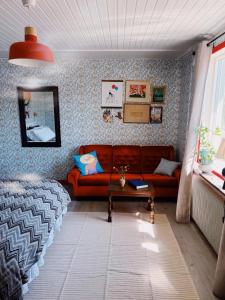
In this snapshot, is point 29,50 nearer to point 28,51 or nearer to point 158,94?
point 28,51

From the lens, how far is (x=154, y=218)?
332 centimetres

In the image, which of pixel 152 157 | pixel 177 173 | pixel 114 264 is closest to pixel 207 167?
pixel 177 173

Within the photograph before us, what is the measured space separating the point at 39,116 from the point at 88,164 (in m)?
1.52

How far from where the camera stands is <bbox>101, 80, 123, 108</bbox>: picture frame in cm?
439

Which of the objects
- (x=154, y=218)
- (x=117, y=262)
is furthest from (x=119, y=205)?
(x=117, y=262)

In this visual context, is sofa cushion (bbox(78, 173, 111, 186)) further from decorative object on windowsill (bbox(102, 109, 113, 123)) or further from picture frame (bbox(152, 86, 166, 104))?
picture frame (bbox(152, 86, 166, 104))

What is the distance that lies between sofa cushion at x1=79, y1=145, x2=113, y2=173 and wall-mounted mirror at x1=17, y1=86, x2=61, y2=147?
0.67 m

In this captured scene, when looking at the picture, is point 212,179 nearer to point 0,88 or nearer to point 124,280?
point 124,280

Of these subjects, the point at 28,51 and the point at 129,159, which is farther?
the point at 129,159

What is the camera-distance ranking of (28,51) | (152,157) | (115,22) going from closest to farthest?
(28,51), (115,22), (152,157)

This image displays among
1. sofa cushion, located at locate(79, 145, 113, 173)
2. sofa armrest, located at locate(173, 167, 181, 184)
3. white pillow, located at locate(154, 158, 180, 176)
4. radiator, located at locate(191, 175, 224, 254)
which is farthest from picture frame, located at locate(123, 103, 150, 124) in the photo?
radiator, located at locate(191, 175, 224, 254)

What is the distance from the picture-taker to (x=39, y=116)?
14.7ft

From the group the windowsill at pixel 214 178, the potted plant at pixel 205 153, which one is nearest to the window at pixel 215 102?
the windowsill at pixel 214 178

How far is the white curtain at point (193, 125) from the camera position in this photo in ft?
9.52
